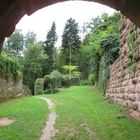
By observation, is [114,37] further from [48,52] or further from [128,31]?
[48,52]

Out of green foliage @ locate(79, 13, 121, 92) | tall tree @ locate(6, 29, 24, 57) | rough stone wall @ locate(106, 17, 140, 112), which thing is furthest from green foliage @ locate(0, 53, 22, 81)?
tall tree @ locate(6, 29, 24, 57)

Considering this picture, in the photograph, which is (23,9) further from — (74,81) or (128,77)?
(74,81)

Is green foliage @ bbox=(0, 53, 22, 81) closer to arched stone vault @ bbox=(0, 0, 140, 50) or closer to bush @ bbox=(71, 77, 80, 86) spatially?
arched stone vault @ bbox=(0, 0, 140, 50)

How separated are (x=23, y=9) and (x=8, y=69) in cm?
2127

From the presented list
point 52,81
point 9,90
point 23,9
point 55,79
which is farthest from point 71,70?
point 23,9

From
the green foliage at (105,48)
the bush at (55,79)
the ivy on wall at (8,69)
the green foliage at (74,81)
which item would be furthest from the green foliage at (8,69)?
the green foliage at (74,81)

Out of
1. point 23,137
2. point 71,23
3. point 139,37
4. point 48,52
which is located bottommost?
point 23,137

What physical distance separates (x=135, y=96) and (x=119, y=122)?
1141 millimetres

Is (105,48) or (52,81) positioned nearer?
(105,48)

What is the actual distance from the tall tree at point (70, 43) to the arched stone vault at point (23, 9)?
172 ft

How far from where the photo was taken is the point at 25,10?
3.73 metres

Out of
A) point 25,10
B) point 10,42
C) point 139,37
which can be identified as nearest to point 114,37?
point 139,37

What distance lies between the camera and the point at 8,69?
24484mm

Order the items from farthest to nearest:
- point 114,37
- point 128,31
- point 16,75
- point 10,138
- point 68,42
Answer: point 68,42 < point 16,75 < point 114,37 < point 128,31 < point 10,138
